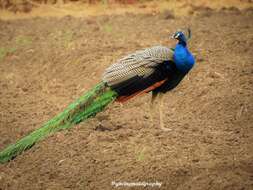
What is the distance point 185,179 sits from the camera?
19.0 ft

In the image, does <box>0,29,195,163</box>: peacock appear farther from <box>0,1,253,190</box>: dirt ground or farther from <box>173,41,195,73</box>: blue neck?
<box>0,1,253,190</box>: dirt ground

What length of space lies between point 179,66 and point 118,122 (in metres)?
1.33

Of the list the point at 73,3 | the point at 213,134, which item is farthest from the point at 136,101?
the point at 73,3

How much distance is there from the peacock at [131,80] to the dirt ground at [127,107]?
38cm

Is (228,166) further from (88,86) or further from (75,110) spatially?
(88,86)

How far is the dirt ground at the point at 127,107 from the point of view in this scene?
6113mm

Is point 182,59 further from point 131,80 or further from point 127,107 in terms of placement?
point 127,107

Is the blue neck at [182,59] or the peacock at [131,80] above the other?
the blue neck at [182,59]

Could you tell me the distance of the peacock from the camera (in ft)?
21.9

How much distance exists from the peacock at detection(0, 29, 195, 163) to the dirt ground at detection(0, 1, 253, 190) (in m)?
0.38

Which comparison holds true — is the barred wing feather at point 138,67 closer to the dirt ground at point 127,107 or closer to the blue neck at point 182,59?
the blue neck at point 182,59

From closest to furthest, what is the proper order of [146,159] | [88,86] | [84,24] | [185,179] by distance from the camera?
[185,179]
[146,159]
[88,86]
[84,24]

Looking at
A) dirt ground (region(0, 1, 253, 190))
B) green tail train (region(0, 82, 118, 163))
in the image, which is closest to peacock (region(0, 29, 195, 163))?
green tail train (region(0, 82, 118, 163))

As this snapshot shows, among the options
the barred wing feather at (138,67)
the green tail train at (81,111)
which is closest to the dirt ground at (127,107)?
the green tail train at (81,111)
